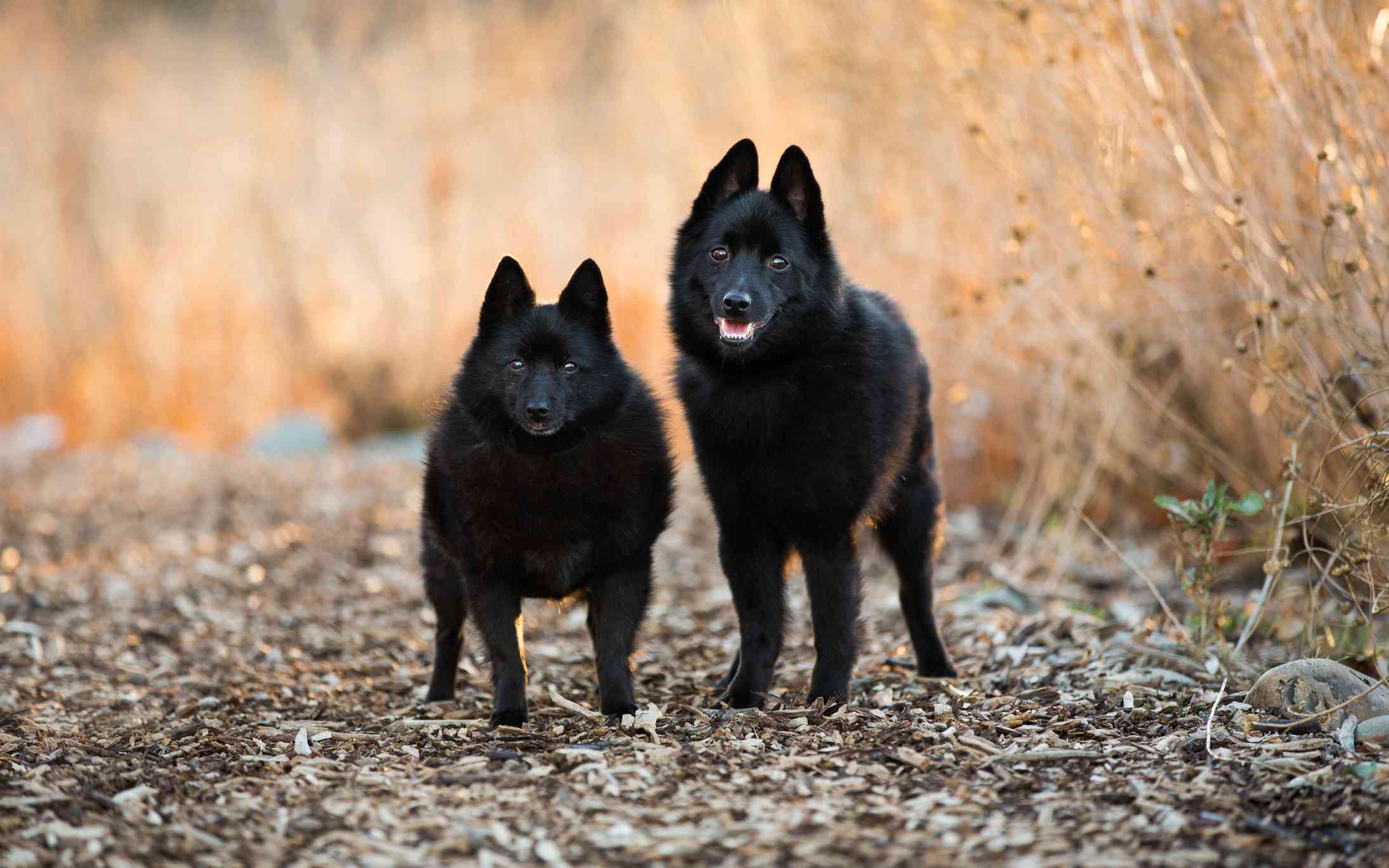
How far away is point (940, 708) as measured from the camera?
369cm

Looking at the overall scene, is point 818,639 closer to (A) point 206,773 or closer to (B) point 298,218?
(A) point 206,773

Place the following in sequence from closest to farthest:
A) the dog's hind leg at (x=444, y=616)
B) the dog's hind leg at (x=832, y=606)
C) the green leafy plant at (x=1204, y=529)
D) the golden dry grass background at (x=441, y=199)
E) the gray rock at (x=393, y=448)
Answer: the dog's hind leg at (x=832, y=606) → the green leafy plant at (x=1204, y=529) → the dog's hind leg at (x=444, y=616) → the golden dry grass background at (x=441, y=199) → the gray rock at (x=393, y=448)

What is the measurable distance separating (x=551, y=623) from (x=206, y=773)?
251cm

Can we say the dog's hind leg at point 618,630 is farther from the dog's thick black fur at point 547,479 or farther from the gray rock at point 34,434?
the gray rock at point 34,434

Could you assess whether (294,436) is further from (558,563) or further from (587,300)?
(558,563)

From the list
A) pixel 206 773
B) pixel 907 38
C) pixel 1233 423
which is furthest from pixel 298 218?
pixel 206 773

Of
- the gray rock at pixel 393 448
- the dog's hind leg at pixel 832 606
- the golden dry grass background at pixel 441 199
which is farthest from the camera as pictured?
the gray rock at pixel 393 448

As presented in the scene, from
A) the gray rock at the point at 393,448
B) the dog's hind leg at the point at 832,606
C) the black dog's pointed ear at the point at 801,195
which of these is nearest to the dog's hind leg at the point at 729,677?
the dog's hind leg at the point at 832,606

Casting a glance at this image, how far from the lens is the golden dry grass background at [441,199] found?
Result: 6.58 m

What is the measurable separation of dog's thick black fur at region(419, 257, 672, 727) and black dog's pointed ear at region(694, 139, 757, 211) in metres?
0.40

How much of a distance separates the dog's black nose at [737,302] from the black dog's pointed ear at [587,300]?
1.50 feet

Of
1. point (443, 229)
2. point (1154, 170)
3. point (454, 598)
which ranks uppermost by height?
point (443, 229)

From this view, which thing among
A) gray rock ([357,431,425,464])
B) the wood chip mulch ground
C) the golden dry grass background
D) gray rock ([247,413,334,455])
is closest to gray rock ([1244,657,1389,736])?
the wood chip mulch ground

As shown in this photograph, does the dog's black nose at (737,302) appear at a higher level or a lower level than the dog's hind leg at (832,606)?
higher
